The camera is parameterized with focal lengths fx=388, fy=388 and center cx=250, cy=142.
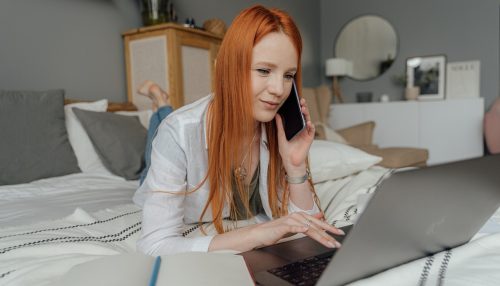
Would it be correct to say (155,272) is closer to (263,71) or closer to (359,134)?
(263,71)

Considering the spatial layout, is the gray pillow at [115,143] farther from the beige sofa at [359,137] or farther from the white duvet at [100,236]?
the beige sofa at [359,137]

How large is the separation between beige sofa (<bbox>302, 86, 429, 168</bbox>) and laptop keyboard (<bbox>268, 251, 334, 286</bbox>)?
2102mm

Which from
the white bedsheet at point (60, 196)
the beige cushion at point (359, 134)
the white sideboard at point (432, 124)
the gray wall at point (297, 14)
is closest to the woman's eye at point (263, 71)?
the white bedsheet at point (60, 196)

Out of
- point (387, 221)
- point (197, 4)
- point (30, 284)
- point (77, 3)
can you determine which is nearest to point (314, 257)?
point (387, 221)

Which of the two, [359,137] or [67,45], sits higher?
[67,45]

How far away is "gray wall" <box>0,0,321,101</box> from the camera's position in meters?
2.10

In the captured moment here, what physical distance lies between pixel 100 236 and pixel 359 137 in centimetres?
297

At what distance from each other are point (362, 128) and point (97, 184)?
2613 mm

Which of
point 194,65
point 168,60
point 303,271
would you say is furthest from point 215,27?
point 303,271

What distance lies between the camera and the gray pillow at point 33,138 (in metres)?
1.57

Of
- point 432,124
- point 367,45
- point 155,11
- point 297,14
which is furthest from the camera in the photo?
point 367,45

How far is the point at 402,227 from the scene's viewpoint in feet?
1.62

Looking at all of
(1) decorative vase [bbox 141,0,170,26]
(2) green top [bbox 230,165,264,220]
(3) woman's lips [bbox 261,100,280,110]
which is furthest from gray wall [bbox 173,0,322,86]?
(3) woman's lips [bbox 261,100,280,110]

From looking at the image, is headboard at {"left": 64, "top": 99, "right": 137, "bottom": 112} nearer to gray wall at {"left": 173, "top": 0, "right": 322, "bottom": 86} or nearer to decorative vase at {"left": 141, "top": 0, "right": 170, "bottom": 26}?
decorative vase at {"left": 141, "top": 0, "right": 170, "bottom": 26}
